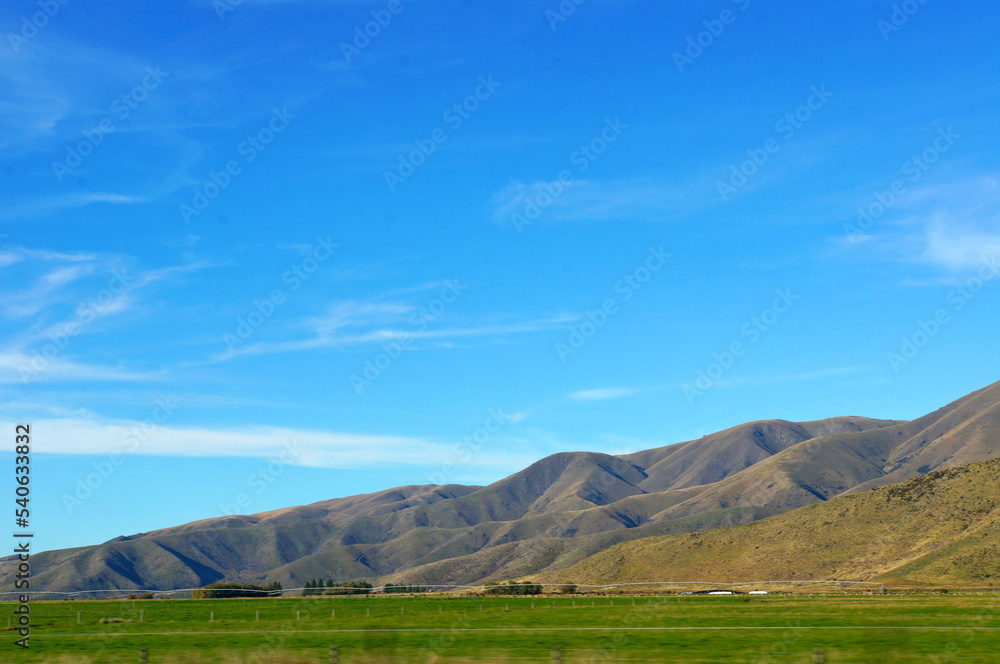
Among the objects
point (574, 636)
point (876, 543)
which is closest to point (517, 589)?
point (876, 543)

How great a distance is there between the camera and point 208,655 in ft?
136

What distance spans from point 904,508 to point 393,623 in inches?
5548

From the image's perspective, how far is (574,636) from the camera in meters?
52.9

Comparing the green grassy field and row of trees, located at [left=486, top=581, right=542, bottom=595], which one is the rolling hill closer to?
row of trees, located at [left=486, top=581, right=542, bottom=595]

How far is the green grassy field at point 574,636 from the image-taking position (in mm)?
39781

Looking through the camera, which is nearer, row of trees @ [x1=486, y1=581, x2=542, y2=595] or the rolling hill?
the rolling hill

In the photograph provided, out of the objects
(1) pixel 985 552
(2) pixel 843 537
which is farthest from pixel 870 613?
(2) pixel 843 537

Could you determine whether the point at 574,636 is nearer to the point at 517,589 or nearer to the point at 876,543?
the point at 517,589

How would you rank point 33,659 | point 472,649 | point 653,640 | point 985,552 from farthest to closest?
point 985,552 → point 653,640 → point 472,649 → point 33,659

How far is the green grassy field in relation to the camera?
3978 centimetres

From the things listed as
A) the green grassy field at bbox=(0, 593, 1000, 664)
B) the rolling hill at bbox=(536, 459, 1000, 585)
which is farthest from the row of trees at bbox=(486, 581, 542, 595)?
the green grassy field at bbox=(0, 593, 1000, 664)

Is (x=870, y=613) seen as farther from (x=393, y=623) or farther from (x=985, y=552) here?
(x=985, y=552)

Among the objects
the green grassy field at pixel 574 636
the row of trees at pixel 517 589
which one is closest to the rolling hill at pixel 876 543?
the row of trees at pixel 517 589

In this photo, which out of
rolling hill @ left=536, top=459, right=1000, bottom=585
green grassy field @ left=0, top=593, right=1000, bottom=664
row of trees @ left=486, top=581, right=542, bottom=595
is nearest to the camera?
green grassy field @ left=0, top=593, right=1000, bottom=664
